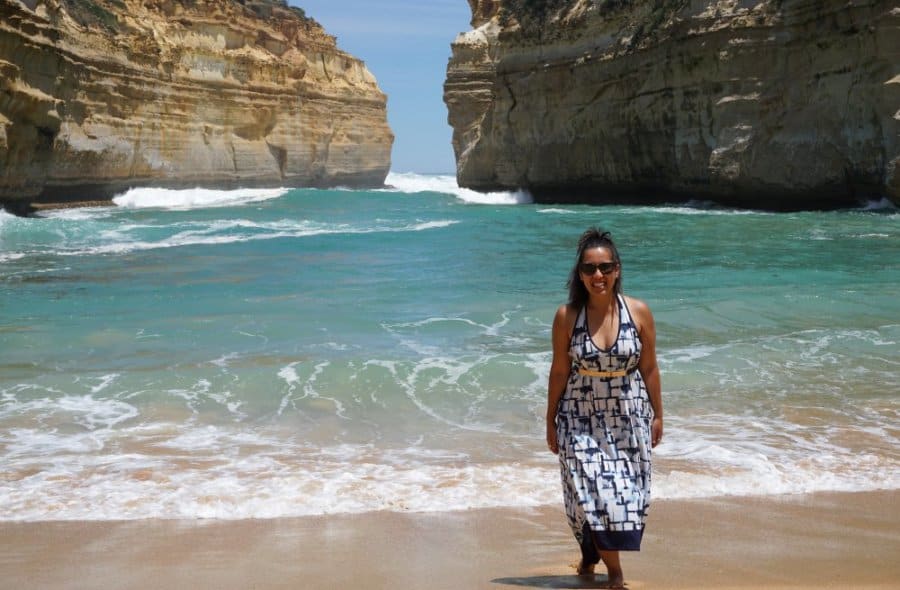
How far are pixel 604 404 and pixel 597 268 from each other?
0.46 metres

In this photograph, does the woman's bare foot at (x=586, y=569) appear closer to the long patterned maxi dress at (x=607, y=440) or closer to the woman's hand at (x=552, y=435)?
the long patterned maxi dress at (x=607, y=440)

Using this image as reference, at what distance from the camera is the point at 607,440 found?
332 centimetres

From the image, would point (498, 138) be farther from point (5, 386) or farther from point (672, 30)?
point (5, 386)

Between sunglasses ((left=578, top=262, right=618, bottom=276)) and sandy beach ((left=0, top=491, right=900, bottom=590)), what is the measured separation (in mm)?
1104

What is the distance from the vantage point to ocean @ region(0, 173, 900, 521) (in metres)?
5.11

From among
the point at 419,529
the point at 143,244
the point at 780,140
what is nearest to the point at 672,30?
the point at 780,140

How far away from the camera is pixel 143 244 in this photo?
66.7 ft

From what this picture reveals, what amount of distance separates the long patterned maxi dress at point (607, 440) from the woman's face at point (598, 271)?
0.27 feet

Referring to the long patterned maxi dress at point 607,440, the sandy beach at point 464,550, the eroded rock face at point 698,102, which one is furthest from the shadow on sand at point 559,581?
the eroded rock face at point 698,102

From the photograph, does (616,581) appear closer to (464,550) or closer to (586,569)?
(586,569)

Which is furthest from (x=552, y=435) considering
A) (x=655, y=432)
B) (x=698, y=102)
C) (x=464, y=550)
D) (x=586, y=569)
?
(x=698, y=102)

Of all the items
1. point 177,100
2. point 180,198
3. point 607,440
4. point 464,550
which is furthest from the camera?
point 177,100

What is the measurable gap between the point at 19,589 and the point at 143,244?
17503 millimetres

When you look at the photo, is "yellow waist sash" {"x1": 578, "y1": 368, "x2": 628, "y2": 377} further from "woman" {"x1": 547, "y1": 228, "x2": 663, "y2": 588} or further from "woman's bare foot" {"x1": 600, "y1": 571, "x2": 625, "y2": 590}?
"woman's bare foot" {"x1": 600, "y1": 571, "x2": 625, "y2": 590}
